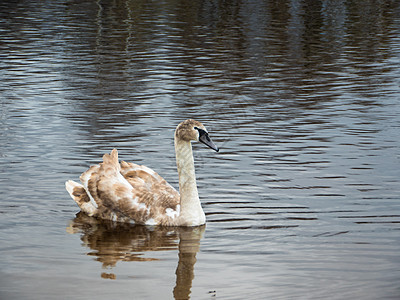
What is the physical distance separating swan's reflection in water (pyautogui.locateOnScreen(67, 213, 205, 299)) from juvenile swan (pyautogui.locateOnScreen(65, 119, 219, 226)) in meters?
0.14

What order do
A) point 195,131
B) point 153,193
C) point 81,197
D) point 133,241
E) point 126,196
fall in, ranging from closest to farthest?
point 133,241
point 195,131
point 126,196
point 153,193
point 81,197

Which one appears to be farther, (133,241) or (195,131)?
(195,131)

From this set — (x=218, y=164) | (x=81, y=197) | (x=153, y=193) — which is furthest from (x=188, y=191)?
(x=218, y=164)

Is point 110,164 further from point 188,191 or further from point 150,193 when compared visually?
point 188,191

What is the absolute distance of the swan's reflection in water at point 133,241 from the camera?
1093cm

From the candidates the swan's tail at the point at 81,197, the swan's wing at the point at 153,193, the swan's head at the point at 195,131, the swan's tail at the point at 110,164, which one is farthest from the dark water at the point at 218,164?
the swan's head at the point at 195,131

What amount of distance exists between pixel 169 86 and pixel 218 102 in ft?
10.2

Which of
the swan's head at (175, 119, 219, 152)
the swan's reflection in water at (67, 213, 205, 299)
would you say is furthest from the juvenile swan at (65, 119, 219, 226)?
the swan's reflection in water at (67, 213, 205, 299)

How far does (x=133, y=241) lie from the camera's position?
1194 cm

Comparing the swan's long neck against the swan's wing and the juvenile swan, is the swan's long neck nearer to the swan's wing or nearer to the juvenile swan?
the juvenile swan

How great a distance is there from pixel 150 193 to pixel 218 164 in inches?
144

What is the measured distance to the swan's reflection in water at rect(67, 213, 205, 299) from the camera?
35.9ft

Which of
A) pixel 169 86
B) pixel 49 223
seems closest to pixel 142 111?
pixel 169 86

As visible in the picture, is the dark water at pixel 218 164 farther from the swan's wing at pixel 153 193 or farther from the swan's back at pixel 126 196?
the swan's wing at pixel 153 193
